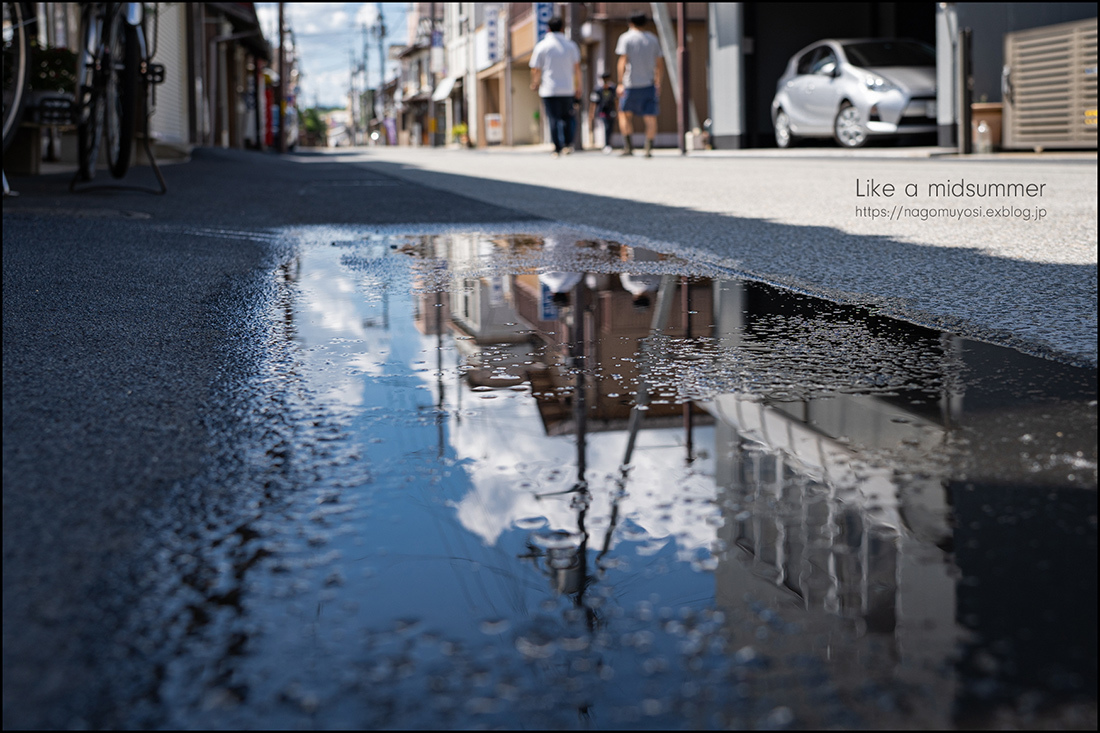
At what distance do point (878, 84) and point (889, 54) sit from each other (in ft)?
3.97

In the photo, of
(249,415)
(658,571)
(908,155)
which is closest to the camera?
(658,571)

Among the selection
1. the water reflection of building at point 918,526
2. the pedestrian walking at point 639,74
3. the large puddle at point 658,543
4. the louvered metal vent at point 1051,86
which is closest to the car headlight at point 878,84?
the louvered metal vent at point 1051,86

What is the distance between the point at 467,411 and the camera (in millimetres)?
1793

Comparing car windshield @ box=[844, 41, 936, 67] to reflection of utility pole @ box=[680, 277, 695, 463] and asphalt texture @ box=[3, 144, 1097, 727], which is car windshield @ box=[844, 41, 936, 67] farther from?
reflection of utility pole @ box=[680, 277, 695, 463]

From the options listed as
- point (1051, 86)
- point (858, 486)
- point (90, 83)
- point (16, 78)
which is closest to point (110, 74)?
point (90, 83)

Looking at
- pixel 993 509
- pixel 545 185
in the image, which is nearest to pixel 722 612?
pixel 993 509

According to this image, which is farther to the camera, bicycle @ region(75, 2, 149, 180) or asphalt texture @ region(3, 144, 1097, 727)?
bicycle @ region(75, 2, 149, 180)

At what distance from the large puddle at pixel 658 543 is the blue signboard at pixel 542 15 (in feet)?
116

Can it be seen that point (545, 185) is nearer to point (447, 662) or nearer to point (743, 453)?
point (743, 453)

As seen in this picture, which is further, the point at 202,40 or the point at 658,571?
the point at 202,40

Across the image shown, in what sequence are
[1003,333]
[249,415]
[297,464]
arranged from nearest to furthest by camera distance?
[297,464], [249,415], [1003,333]

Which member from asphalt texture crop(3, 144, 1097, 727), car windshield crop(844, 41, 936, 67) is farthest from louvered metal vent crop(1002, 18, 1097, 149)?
asphalt texture crop(3, 144, 1097, 727)

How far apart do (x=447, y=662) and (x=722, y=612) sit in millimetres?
256

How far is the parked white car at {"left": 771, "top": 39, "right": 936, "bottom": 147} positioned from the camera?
14.3m
